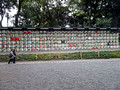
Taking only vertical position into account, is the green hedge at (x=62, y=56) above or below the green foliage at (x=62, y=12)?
below

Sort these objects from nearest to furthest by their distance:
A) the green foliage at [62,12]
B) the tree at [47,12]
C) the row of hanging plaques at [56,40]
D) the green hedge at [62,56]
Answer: the green hedge at [62,56]
the row of hanging plaques at [56,40]
the green foliage at [62,12]
the tree at [47,12]

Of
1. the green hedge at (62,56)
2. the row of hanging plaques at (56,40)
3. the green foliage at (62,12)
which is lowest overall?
the green hedge at (62,56)

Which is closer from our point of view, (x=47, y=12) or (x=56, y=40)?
(x=56, y=40)

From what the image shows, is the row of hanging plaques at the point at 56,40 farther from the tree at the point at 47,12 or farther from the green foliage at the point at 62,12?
the tree at the point at 47,12

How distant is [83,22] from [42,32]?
13.1m

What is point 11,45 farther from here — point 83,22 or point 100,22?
point 83,22

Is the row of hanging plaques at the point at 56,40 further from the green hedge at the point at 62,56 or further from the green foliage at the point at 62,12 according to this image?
the green foliage at the point at 62,12

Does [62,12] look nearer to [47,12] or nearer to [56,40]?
[47,12]


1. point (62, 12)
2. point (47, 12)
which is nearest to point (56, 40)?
point (47, 12)

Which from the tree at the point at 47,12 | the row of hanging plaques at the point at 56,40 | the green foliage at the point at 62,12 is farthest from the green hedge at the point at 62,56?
the tree at the point at 47,12

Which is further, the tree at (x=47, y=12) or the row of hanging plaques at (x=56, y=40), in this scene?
the tree at (x=47, y=12)

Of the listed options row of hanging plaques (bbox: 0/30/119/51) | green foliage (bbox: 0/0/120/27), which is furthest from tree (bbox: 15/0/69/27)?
row of hanging plaques (bbox: 0/30/119/51)

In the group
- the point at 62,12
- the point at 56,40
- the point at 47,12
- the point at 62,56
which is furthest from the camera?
the point at 62,12

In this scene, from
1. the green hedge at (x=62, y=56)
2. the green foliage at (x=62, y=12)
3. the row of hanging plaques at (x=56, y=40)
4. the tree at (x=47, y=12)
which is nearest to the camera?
the green hedge at (x=62, y=56)
